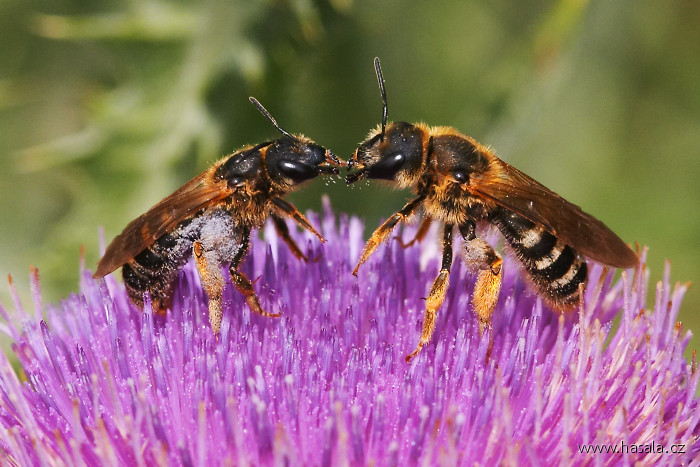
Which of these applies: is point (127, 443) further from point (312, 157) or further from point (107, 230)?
point (107, 230)

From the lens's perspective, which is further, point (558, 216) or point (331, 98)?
point (331, 98)

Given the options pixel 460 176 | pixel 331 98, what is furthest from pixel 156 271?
pixel 331 98

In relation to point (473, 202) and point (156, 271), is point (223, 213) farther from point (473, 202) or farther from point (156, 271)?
point (473, 202)

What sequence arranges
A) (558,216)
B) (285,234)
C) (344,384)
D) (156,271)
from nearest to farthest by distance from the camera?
1. (344,384)
2. (558,216)
3. (156,271)
4. (285,234)

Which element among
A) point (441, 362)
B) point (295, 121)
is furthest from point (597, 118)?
point (441, 362)

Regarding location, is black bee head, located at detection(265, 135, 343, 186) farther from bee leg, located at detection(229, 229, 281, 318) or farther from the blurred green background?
the blurred green background

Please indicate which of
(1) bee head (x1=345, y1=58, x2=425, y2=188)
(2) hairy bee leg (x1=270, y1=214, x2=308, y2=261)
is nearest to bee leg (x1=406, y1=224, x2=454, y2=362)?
(1) bee head (x1=345, y1=58, x2=425, y2=188)

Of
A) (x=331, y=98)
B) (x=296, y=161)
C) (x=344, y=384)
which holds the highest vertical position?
(x=331, y=98)
